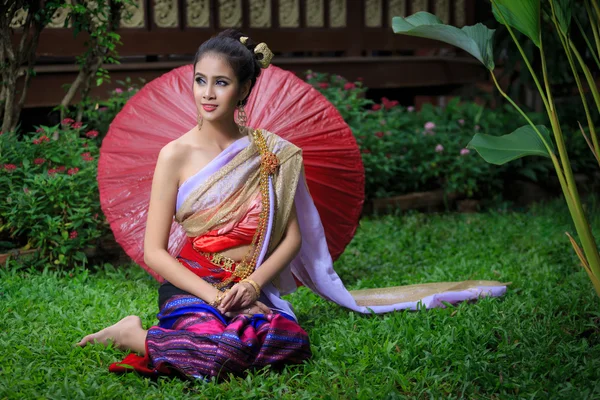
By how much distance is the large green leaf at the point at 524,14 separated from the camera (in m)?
2.97

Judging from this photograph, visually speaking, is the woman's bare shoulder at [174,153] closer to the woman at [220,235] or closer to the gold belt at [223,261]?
the woman at [220,235]

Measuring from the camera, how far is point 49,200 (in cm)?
437

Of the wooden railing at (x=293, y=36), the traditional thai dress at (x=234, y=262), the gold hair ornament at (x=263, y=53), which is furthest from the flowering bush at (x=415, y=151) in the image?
the gold hair ornament at (x=263, y=53)

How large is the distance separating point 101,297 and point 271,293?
3.53ft

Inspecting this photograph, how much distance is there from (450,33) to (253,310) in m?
1.27

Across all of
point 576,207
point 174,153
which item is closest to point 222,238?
point 174,153

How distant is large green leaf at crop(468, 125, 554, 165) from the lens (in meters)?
3.06

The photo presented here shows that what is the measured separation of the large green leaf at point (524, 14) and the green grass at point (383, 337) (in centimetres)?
121

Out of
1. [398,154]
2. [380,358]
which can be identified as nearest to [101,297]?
[380,358]

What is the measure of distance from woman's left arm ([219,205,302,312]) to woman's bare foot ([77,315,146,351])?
0.39 meters

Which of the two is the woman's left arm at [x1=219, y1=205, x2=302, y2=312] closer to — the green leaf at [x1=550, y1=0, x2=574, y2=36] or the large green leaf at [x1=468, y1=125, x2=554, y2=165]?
the large green leaf at [x1=468, y1=125, x2=554, y2=165]

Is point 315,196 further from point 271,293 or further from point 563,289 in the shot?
point 563,289

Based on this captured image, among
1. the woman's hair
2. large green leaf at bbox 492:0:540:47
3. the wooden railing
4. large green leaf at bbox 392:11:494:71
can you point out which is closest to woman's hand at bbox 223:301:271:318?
the woman's hair

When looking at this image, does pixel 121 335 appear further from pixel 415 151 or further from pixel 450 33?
pixel 415 151
